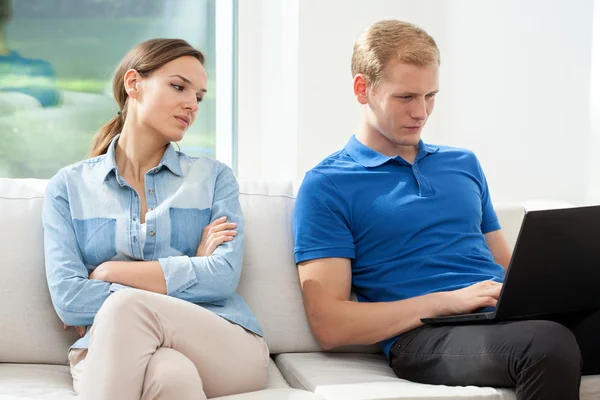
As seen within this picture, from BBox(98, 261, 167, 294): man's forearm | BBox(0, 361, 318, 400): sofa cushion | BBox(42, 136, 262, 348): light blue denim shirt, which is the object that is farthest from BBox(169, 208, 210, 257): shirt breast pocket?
BBox(0, 361, 318, 400): sofa cushion

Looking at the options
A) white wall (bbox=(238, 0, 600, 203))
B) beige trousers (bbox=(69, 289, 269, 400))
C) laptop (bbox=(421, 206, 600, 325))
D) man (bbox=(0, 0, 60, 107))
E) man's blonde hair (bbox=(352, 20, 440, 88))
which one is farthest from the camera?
man (bbox=(0, 0, 60, 107))

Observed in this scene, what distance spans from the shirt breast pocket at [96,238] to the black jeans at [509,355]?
0.67 metres

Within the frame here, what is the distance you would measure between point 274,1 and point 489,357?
1.97 meters

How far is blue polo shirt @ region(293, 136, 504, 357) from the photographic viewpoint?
1814 mm

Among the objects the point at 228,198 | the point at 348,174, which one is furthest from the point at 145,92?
the point at 348,174

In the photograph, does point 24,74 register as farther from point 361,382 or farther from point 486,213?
point 361,382

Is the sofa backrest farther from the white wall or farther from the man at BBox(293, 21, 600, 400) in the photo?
the white wall

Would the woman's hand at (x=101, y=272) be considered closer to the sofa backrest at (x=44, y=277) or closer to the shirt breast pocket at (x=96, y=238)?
the shirt breast pocket at (x=96, y=238)

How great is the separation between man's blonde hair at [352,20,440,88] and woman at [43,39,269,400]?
0.41 meters

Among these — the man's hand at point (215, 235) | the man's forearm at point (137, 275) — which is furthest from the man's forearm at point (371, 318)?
the man's forearm at point (137, 275)

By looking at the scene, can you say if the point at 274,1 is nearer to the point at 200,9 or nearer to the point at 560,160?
the point at 200,9

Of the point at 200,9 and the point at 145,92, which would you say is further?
the point at 200,9

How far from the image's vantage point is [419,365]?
1648 mm

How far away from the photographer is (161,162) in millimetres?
1841
